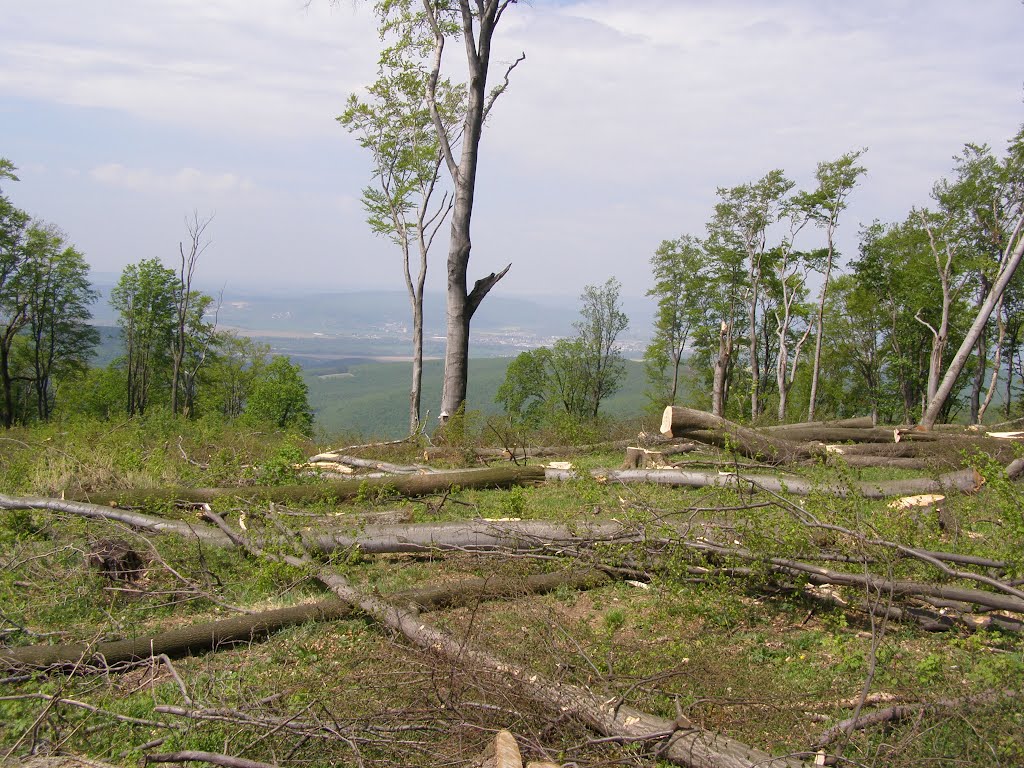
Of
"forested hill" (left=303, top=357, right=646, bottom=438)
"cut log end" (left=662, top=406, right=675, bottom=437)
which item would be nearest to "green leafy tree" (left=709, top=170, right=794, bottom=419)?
"cut log end" (left=662, top=406, right=675, bottom=437)

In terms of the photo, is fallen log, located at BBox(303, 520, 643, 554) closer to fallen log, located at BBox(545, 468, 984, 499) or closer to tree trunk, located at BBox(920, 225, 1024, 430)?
fallen log, located at BBox(545, 468, 984, 499)

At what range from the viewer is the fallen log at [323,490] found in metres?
8.07

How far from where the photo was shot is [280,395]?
133ft

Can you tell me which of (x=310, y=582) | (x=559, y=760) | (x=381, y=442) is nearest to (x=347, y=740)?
(x=559, y=760)

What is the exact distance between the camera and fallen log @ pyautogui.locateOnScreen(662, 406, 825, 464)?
9641mm

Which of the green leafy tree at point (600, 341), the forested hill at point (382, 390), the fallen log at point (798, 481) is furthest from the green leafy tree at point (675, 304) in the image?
the forested hill at point (382, 390)

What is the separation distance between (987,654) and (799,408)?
35381 mm

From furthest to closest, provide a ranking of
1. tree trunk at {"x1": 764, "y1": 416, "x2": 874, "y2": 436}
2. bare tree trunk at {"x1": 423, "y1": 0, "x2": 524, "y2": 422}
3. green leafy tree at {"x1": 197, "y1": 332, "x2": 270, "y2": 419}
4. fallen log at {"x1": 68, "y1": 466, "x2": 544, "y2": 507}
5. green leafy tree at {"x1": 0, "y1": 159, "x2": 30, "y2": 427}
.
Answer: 1. green leafy tree at {"x1": 197, "y1": 332, "x2": 270, "y2": 419}
2. green leafy tree at {"x1": 0, "y1": 159, "x2": 30, "y2": 427}
3. bare tree trunk at {"x1": 423, "y1": 0, "x2": 524, "y2": 422}
4. tree trunk at {"x1": 764, "y1": 416, "x2": 874, "y2": 436}
5. fallen log at {"x1": 68, "y1": 466, "x2": 544, "y2": 507}

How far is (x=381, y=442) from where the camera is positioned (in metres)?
13.5

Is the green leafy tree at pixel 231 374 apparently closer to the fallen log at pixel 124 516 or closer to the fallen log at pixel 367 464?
the fallen log at pixel 367 464

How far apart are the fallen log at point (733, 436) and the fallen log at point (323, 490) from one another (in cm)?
235

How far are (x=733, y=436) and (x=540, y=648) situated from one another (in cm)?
600

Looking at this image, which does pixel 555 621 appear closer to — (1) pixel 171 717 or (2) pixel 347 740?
(2) pixel 347 740

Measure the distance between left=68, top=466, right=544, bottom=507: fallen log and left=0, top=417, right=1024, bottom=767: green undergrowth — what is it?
634mm
